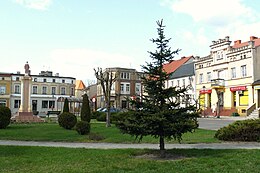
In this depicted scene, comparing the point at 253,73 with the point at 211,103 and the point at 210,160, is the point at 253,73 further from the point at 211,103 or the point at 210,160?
the point at 210,160

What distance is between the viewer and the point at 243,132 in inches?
643

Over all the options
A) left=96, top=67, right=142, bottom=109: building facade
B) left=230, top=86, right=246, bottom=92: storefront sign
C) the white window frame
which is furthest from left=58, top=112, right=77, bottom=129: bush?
left=96, top=67, right=142, bottom=109: building facade

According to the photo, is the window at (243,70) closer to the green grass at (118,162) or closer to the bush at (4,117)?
the bush at (4,117)

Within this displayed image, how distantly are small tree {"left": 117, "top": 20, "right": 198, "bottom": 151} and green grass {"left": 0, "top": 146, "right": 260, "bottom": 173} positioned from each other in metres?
1.02

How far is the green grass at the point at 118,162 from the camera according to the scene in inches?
363

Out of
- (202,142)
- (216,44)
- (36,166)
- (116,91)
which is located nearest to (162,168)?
(36,166)

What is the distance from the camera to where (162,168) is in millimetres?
9273

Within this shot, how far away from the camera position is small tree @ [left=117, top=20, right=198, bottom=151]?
1125cm

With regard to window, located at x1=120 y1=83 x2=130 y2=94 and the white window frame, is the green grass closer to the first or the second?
the white window frame

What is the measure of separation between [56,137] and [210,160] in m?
10.7

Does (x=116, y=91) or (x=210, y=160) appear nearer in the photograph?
(x=210, y=160)

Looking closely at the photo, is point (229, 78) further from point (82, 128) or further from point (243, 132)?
point (82, 128)

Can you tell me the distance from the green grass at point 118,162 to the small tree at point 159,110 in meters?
1.02

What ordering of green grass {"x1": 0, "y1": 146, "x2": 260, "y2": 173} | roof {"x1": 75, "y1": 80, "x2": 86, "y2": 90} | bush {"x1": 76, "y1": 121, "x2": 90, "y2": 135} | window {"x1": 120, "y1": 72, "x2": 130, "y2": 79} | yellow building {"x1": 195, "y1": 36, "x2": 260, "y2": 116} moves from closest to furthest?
green grass {"x1": 0, "y1": 146, "x2": 260, "y2": 173}
bush {"x1": 76, "y1": 121, "x2": 90, "y2": 135}
yellow building {"x1": 195, "y1": 36, "x2": 260, "y2": 116}
window {"x1": 120, "y1": 72, "x2": 130, "y2": 79}
roof {"x1": 75, "y1": 80, "x2": 86, "y2": 90}
